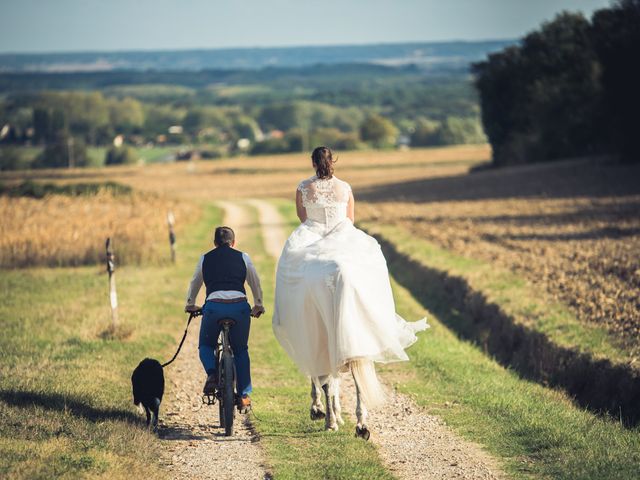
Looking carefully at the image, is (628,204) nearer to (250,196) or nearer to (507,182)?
(507,182)

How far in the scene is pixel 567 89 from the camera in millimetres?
67188

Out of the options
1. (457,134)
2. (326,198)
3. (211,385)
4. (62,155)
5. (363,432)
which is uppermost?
(326,198)

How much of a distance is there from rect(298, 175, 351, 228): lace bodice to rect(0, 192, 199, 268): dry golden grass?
17.2 m

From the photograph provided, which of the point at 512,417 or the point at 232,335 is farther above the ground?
the point at 232,335

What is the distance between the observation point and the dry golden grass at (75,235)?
1067 inches

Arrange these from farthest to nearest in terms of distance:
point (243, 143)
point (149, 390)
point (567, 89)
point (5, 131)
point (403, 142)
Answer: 1. point (243, 143)
2. point (403, 142)
3. point (5, 131)
4. point (567, 89)
5. point (149, 390)

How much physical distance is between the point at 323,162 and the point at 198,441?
3.11m

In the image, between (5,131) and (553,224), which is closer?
(553,224)

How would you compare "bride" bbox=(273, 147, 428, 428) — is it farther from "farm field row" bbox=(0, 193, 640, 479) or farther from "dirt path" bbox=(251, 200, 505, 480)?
"farm field row" bbox=(0, 193, 640, 479)

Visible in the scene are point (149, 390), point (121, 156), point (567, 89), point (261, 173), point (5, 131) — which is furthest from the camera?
point (121, 156)

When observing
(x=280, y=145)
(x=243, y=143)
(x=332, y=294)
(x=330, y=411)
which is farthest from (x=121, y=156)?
(x=332, y=294)

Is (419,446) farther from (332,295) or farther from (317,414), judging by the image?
(332,295)

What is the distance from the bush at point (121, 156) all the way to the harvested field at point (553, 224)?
211 feet

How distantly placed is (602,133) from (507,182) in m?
10.4
